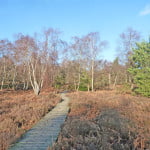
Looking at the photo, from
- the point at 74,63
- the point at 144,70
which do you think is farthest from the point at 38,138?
the point at 74,63

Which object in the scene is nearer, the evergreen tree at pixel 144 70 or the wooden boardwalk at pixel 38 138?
the wooden boardwalk at pixel 38 138

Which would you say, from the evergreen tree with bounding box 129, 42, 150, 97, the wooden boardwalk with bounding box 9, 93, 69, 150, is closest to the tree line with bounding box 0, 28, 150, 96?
the evergreen tree with bounding box 129, 42, 150, 97

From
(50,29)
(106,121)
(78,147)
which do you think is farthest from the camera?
(50,29)

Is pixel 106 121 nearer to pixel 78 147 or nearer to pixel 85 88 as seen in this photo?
pixel 78 147

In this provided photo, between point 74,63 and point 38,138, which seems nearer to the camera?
point 38,138

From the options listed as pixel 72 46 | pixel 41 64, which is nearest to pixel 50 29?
pixel 41 64

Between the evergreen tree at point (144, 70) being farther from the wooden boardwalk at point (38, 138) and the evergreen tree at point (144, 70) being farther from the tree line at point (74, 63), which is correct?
the wooden boardwalk at point (38, 138)

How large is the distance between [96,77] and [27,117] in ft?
82.4

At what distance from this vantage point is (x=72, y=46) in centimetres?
2964

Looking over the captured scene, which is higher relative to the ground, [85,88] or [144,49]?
[144,49]

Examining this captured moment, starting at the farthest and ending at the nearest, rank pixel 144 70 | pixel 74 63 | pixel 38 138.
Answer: pixel 74 63 → pixel 144 70 → pixel 38 138

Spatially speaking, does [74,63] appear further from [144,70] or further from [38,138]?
[38,138]

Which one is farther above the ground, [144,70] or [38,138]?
[144,70]

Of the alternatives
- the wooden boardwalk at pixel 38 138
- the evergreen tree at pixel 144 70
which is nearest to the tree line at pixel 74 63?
the evergreen tree at pixel 144 70
